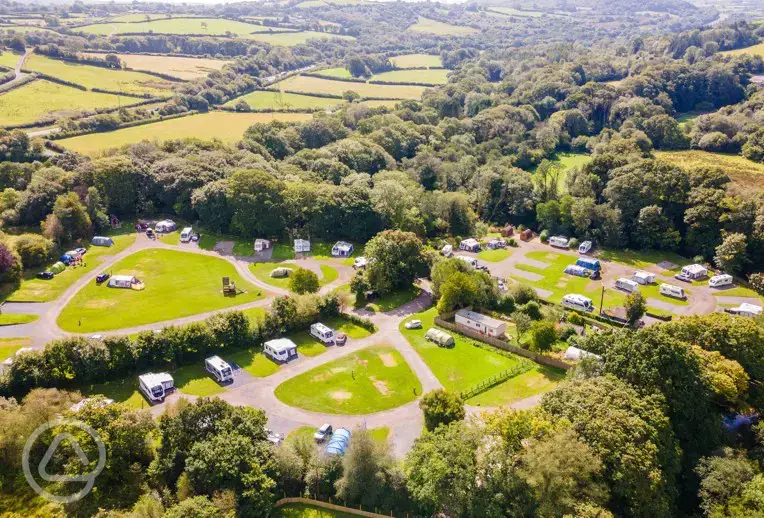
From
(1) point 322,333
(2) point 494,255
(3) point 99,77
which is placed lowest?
(2) point 494,255

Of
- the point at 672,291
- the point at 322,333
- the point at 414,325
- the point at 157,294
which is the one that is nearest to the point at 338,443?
the point at 322,333

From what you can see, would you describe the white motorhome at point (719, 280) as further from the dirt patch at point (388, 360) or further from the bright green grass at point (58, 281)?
the bright green grass at point (58, 281)

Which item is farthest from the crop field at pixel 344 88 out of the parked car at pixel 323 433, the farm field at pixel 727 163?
the parked car at pixel 323 433

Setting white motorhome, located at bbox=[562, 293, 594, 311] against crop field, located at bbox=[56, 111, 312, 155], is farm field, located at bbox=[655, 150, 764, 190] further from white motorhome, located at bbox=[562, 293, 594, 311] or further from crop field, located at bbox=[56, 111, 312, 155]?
crop field, located at bbox=[56, 111, 312, 155]

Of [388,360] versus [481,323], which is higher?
[481,323]

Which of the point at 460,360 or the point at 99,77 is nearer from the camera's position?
the point at 460,360

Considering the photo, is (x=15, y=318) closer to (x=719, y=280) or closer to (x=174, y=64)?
(x=719, y=280)
